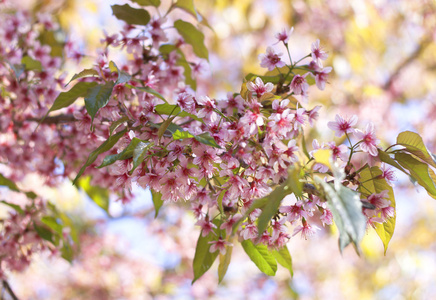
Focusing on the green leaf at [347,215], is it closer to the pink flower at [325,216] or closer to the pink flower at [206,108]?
the pink flower at [325,216]

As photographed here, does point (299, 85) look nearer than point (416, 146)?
No

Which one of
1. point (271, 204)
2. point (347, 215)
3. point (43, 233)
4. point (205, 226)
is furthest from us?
point (43, 233)

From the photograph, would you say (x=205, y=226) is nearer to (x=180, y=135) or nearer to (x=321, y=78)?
(x=180, y=135)

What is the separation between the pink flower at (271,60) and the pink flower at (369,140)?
1.09 feet

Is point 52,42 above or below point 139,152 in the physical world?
above

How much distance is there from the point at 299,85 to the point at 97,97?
54 cm

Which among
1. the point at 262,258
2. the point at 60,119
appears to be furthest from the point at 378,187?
the point at 60,119

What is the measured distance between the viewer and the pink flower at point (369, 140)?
2.98 feet

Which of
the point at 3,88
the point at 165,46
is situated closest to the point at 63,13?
the point at 3,88

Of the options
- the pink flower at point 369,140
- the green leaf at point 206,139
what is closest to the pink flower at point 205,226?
the green leaf at point 206,139

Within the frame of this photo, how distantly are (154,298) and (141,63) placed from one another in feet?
13.2

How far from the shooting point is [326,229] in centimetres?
375

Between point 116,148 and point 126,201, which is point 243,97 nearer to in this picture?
point 116,148

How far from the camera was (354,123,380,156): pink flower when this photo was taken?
91 centimetres
